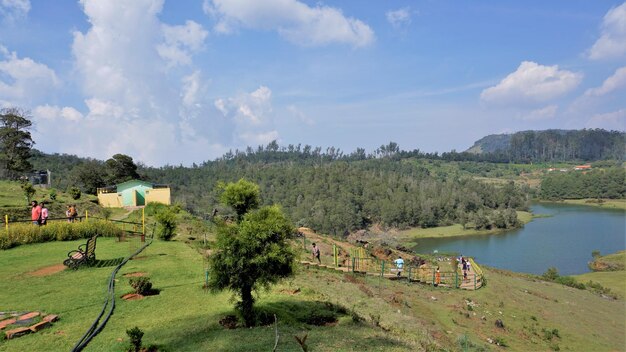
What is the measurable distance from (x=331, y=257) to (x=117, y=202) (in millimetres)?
24308

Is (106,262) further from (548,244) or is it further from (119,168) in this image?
Result: (548,244)

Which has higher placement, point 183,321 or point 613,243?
point 183,321

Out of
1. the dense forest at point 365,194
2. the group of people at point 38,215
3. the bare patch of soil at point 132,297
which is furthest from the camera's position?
the dense forest at point 365,194

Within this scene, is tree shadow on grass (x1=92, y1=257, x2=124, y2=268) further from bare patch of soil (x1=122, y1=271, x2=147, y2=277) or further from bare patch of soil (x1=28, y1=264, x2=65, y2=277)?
bare patch of soil (x1=122, y1=271, x2=147, y2=277)

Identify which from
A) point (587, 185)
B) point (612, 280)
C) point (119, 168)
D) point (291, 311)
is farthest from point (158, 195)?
point (587, 185)

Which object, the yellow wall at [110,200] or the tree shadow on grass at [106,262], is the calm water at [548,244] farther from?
the tree shadow on grass at [106,262]

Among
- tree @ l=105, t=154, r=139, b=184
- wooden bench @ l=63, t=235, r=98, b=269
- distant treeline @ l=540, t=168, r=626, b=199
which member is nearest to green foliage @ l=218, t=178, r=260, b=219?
wooden bench @ l=63, t=235, r=98, b=269

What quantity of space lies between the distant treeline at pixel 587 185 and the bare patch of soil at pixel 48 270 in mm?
168137

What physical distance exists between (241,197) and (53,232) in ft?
39.7

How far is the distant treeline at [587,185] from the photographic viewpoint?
5600 inches

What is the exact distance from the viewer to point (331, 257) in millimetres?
27375

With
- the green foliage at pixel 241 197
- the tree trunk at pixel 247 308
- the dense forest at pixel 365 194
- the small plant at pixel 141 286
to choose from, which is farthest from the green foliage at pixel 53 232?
the dense forest at pixel 365 194

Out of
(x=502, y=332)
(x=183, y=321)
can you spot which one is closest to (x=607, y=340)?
(x=502, y=332)

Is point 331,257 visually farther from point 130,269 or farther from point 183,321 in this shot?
point 183,321
